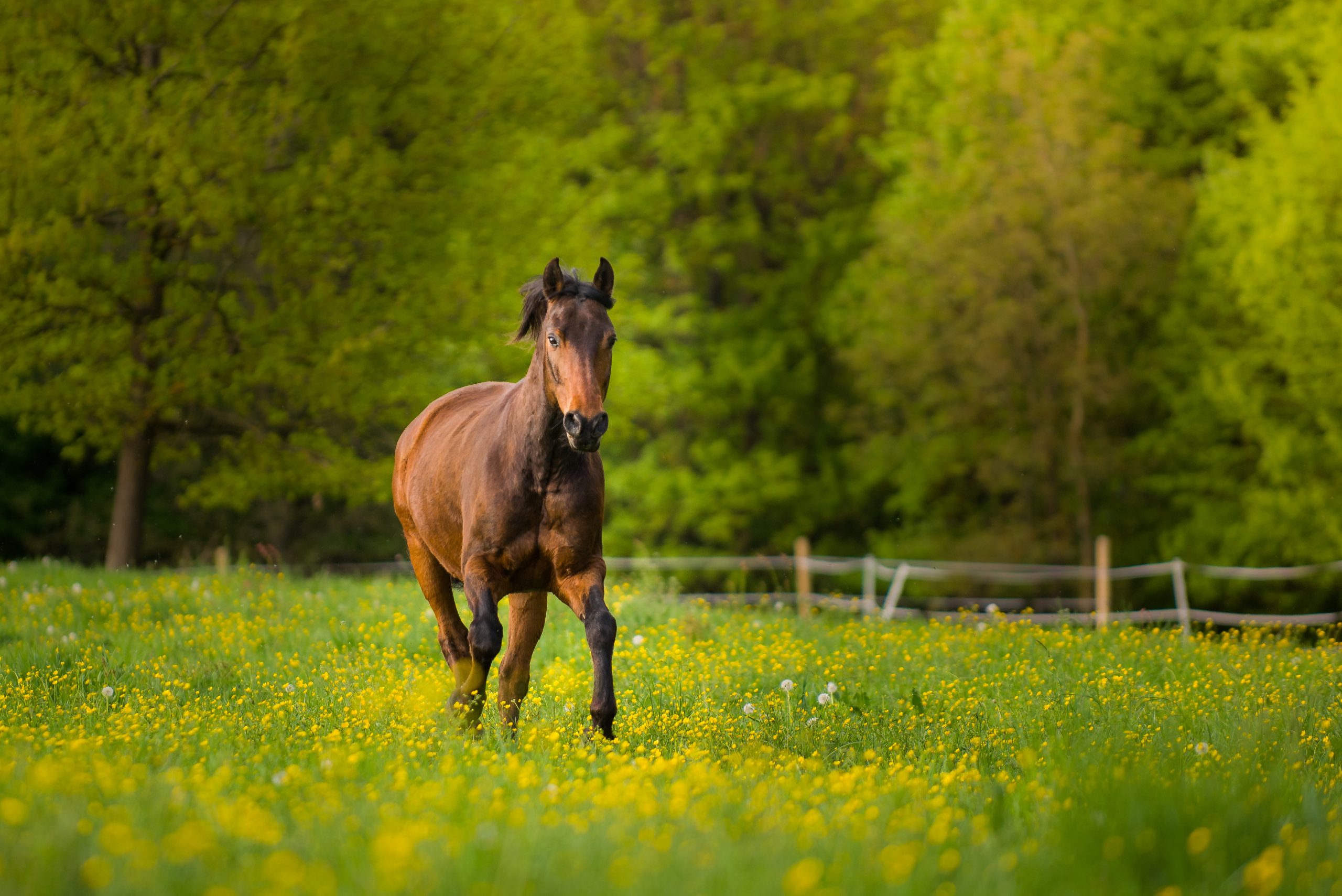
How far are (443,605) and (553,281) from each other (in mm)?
2673

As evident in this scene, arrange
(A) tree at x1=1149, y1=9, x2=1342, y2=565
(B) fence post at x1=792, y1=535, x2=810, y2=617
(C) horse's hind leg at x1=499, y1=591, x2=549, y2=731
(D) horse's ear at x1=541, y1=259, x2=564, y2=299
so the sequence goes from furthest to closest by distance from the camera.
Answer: (A) tree at x1=1149, y1=9, x2=1342, y2=565 < (B) fence post at x1=792, y1=535, x2=810, y2=617 < (C) horse's hind leg at x1=499, y1=591, x2=549, y2=731 < (D) horse's ear at x1=541, y1=259, x2=564, y2=299

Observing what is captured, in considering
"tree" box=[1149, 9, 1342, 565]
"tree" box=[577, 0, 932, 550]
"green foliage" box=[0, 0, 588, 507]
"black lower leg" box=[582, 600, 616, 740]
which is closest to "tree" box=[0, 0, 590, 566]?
"green foliage" box=[0, 0, 588, 507]

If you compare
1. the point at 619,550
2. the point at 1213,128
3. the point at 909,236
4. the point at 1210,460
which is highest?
the point at 1213,128

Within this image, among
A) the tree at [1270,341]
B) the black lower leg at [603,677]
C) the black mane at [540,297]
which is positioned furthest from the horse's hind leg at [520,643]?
the tree at [1270,341]

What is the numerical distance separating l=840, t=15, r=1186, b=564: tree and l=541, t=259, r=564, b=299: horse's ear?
729 inches

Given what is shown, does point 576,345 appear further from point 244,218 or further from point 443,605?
point 244,218

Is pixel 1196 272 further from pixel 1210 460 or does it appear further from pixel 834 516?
pixel 834 516

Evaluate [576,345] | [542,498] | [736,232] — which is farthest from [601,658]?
[736,232]

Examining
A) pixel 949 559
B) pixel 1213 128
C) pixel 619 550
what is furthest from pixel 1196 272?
pixel 619 550

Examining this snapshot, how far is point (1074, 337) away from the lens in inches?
971

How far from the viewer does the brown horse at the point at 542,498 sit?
20.4 ft

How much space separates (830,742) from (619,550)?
20.6 m

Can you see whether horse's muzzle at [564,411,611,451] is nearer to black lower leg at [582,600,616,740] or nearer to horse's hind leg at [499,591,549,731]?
black lower leg at [582,600,616,740]

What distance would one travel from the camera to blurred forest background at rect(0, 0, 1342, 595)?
16391 mm
